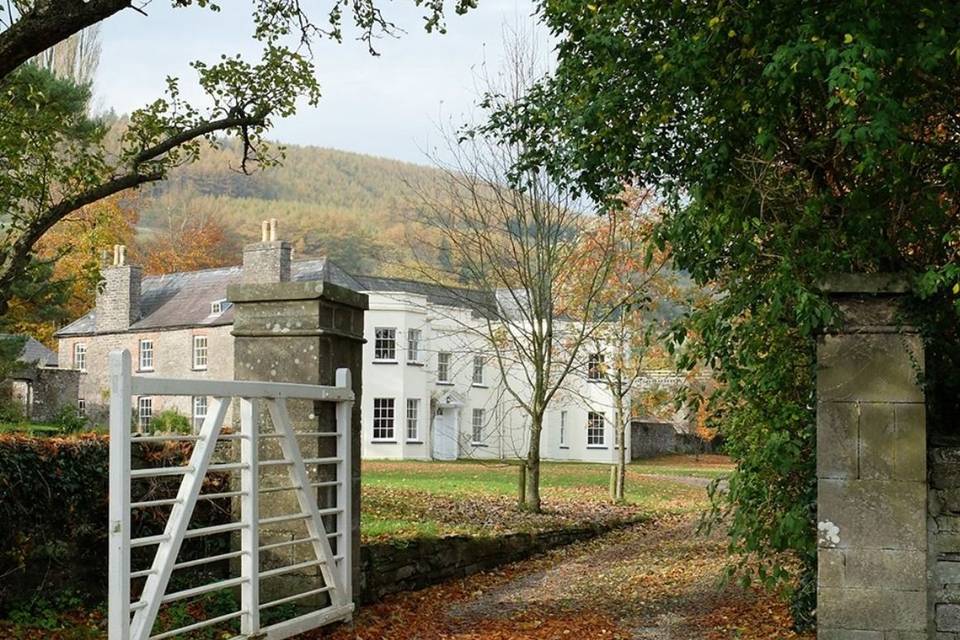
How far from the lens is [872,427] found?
6098mm

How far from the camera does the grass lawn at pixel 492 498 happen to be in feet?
43.8

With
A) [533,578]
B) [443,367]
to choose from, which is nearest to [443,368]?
[443,367]

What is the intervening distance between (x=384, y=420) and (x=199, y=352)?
8.03 metres

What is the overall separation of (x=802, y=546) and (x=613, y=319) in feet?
53.7

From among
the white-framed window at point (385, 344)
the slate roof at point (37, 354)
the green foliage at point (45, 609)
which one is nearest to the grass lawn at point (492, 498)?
the green foliage at point (45, 609)

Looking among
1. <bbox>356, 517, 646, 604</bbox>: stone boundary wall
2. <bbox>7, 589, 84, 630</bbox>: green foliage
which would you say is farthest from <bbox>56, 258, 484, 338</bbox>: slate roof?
<bbox>7, 589, 84, 630</bbox>: green foliage

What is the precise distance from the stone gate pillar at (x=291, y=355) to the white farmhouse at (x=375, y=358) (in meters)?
28.3

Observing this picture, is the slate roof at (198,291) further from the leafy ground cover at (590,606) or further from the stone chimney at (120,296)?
the leafy ground cover at (590,606)

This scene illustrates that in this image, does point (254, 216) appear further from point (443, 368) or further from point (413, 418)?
point (413, 418)

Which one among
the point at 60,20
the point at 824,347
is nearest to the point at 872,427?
the point at 824,347

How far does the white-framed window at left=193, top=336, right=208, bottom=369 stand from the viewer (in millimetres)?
39963

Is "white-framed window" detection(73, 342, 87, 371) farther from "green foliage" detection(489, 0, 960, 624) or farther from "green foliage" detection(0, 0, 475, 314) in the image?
"green foliage" detection(489, 0, 960, 624)

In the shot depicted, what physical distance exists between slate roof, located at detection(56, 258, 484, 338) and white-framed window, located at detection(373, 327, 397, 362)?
2009 millimetres

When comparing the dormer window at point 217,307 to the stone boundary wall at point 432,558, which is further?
the dormer window at point 217,307
